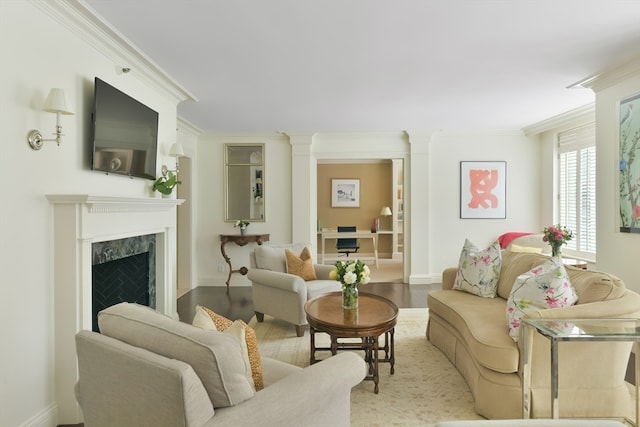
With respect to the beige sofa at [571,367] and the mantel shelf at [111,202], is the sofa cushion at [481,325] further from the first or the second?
the mantel shelf at [111,202]

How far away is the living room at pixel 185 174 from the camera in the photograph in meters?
1.95

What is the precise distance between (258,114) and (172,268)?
7.55ft

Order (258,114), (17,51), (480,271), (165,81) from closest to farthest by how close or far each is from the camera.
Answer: (17,51)
(480,271)
(165,81)
(258,114)

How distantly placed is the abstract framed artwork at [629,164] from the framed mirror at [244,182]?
463 centimetres

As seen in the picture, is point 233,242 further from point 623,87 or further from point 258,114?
point 623,87

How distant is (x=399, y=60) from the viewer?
10.3ft

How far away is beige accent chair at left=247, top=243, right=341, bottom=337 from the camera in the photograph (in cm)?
363

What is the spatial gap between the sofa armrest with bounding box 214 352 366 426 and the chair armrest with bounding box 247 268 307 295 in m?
1.97

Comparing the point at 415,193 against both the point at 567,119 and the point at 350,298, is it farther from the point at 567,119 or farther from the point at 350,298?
the point at 350,298

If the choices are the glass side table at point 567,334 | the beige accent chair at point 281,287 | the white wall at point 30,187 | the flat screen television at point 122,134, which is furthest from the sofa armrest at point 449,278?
the white wall at point 30,187

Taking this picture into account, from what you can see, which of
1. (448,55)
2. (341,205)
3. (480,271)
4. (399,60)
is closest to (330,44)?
(399,60)

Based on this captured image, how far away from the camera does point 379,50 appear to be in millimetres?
2959

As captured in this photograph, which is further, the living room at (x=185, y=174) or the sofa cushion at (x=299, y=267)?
the sofa cushion at (x=299, y=267)

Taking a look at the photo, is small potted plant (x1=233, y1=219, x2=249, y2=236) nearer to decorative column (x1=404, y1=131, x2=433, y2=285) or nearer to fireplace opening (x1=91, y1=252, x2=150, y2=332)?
fireplace opening (x1=91, y1=252, x2=150, y2=332)
